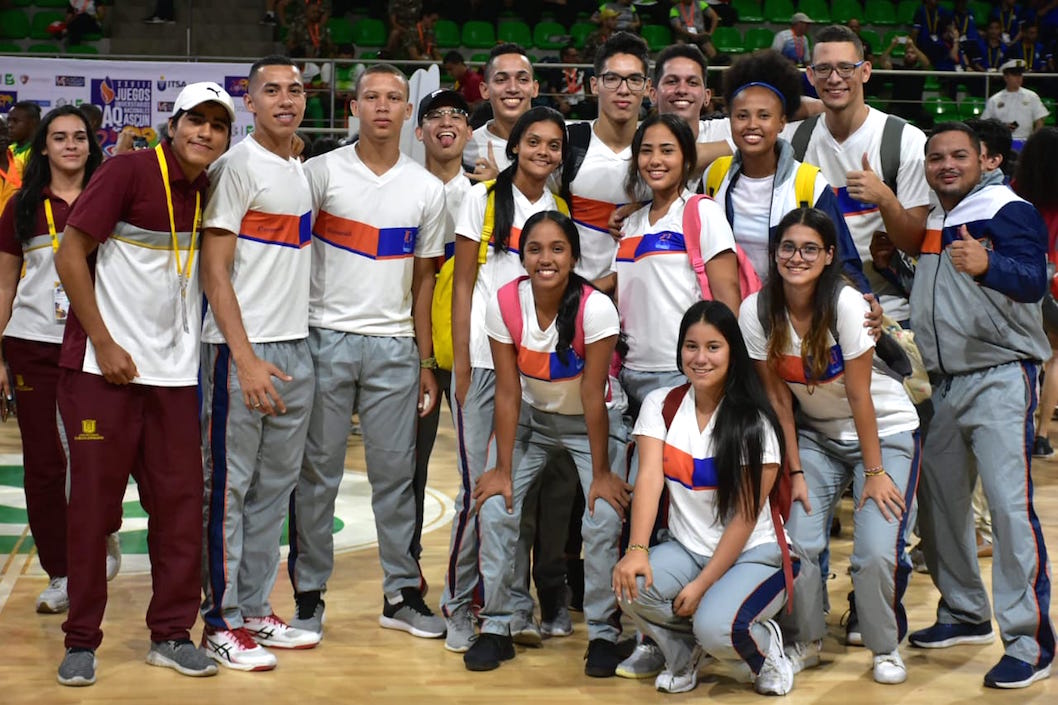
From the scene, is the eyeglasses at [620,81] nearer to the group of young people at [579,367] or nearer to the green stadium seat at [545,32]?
the group of young people at [579,367]

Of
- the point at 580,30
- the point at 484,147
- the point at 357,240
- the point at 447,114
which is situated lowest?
the point at 357,240

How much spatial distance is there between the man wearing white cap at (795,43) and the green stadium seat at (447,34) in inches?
153

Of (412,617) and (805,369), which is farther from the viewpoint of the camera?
(412,617)

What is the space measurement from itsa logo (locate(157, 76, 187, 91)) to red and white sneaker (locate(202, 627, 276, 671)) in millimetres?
6894

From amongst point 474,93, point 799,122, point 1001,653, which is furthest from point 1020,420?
point 474,93

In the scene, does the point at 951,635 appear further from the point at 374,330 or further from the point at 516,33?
the point at 516,33

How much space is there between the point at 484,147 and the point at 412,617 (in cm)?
174

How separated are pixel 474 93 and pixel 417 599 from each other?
7.54 meters

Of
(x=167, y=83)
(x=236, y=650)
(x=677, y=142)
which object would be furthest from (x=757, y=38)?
(x=236, y=650)

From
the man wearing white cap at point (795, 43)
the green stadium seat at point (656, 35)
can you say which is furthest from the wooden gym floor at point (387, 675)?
the green stadium seat at point (656, 35)

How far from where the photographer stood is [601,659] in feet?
13.5

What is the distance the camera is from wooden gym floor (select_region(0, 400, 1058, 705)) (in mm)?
3885

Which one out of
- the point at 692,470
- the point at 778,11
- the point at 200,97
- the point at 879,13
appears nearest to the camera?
the point at 200,97

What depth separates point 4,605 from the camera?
4.73 m
